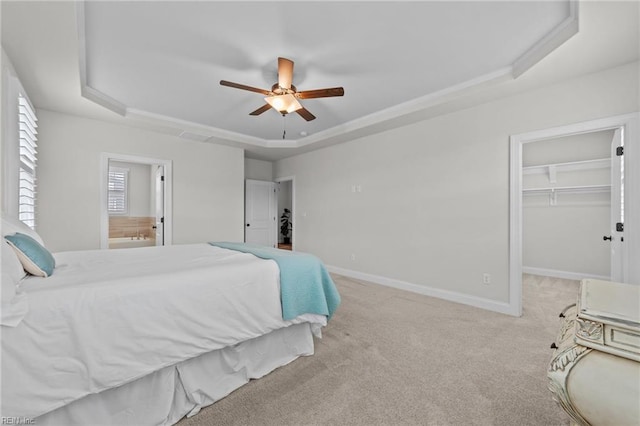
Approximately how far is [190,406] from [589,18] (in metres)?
3.65

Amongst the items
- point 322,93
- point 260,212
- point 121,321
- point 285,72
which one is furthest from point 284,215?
point 121,321

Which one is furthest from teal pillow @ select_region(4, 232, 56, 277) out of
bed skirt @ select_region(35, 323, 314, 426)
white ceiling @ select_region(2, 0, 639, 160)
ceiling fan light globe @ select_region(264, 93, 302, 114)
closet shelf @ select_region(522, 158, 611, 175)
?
closet shelf @ select_region(522, 158, 611, 175)

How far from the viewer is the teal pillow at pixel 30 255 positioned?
1.42 metres

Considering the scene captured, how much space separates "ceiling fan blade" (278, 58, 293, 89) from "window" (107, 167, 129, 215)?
5239mm

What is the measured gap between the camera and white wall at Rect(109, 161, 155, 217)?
237 inches

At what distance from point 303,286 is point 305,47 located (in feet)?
6.71

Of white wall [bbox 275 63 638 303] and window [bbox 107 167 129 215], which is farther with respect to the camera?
window [bbox 107 167 129 215]

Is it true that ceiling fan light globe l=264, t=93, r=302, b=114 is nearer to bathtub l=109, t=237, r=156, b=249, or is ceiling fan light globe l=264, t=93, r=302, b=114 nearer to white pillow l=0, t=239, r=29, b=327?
white pillow l=0, t=239, r=29, b=327

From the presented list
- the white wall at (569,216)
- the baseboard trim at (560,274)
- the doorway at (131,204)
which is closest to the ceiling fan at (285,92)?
the doorway at (131,204)

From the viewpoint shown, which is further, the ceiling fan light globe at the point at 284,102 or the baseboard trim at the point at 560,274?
the baseboard trim at the point at 560,274

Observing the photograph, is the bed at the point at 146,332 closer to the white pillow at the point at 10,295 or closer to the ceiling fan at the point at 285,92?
the white pillow at the point at 10,295

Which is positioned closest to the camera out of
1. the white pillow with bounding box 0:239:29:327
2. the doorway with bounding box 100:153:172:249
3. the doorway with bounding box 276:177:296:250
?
the white pillow with bounding box 0:239:29:327

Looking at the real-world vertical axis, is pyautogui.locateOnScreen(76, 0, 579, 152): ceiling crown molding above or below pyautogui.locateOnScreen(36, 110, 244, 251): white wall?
above

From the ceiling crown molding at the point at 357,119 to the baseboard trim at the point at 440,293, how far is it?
2.44 meters
